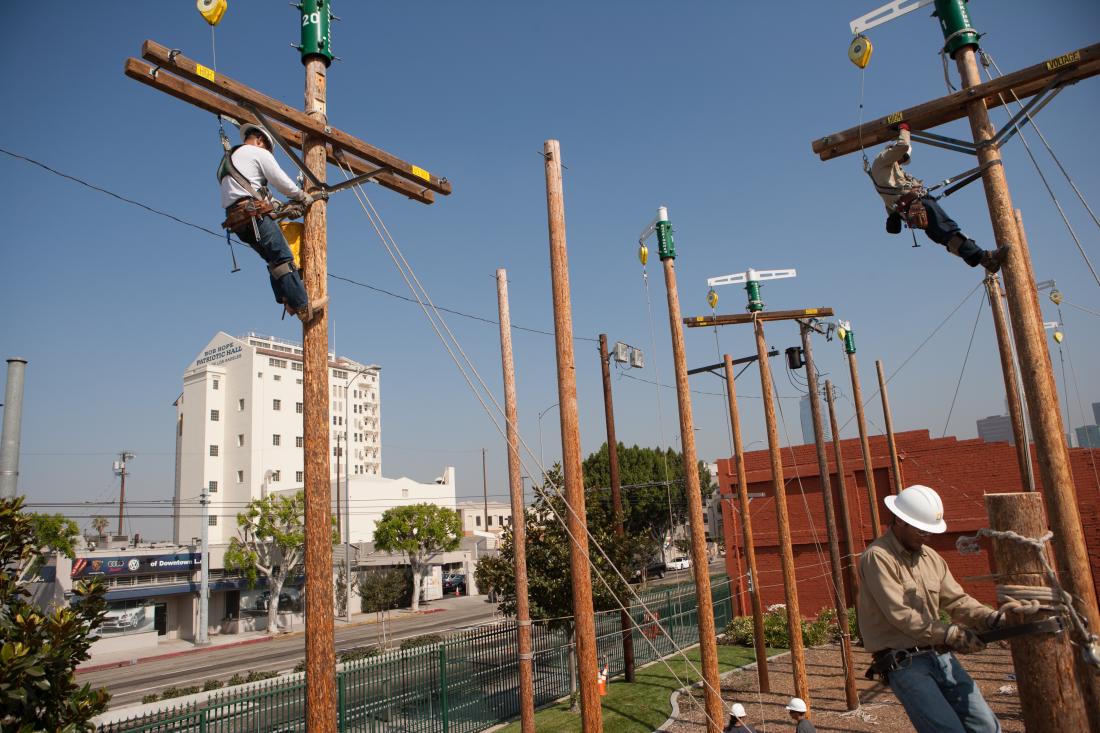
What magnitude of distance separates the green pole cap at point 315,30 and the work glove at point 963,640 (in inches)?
265

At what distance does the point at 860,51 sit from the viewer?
22.5 feet

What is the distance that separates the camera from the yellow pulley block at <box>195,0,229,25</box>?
5.68 metres

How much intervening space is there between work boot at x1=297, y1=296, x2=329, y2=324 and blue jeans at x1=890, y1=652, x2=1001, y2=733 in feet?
16.0

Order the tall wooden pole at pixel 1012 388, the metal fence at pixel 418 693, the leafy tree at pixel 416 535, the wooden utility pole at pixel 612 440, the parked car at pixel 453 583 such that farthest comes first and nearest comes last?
1. the parked car at pixel 453 583
2. the leafy tree at pixel 416 535
3. the wooden utility pole at pixel 612 440
4. the metal fence at pixel 418 693
5. the tall wooden pole at pixel 1012 388

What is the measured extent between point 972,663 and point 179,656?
3452 centimetres

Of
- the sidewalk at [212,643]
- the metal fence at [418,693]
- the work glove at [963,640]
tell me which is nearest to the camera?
the work glove at [963,640]

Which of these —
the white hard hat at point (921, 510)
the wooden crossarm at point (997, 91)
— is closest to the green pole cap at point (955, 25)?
the wooden crossarm at point (997, 91)

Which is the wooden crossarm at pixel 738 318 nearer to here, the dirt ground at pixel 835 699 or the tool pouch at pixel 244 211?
the dirt ground at pixel 835 699

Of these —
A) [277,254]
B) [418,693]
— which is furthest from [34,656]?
[418,693]

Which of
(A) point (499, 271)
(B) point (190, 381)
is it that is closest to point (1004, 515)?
(A) point (499, 271)

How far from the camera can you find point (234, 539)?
42656mm

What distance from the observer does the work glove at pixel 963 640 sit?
350cm

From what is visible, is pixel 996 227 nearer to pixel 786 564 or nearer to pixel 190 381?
pixel 786 564

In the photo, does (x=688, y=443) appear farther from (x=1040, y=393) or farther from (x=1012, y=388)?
(x=1040, y=393)
